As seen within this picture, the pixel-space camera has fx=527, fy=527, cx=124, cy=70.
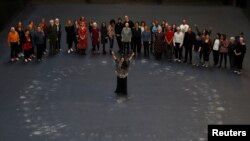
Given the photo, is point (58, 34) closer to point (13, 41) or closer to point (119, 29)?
Answer: point (13, 41)

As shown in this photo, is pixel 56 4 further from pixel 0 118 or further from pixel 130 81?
pixel 0 118

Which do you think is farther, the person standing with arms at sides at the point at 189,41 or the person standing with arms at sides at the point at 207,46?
the person standing with arms at sides at the point at 189,41

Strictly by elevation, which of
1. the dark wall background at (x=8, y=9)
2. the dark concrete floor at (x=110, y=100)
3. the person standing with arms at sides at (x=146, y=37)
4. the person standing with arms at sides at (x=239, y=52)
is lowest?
the dark concrete floor at (x=110, y=100)

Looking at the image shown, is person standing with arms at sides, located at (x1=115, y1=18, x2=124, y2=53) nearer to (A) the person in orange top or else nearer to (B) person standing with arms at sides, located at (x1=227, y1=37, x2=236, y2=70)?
(A) the person in orange top

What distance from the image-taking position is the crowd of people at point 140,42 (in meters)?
20.2

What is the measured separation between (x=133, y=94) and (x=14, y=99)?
13.1 ft

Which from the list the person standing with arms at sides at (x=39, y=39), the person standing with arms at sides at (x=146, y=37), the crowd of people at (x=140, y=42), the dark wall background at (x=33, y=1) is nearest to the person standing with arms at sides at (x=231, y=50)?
the crowd of people at (x=140, y=42)

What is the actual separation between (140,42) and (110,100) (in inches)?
191

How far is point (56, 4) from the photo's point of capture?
100ft

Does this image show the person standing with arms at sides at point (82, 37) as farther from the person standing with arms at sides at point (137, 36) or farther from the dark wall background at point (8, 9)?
the dark wall background at point (8, 9)

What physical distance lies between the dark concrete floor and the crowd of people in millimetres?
506

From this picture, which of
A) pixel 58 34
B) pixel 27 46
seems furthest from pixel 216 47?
pixel 27 46

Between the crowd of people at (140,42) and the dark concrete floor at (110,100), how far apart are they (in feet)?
1.66

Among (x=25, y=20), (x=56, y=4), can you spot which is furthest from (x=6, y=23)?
(x=56, y=4)
